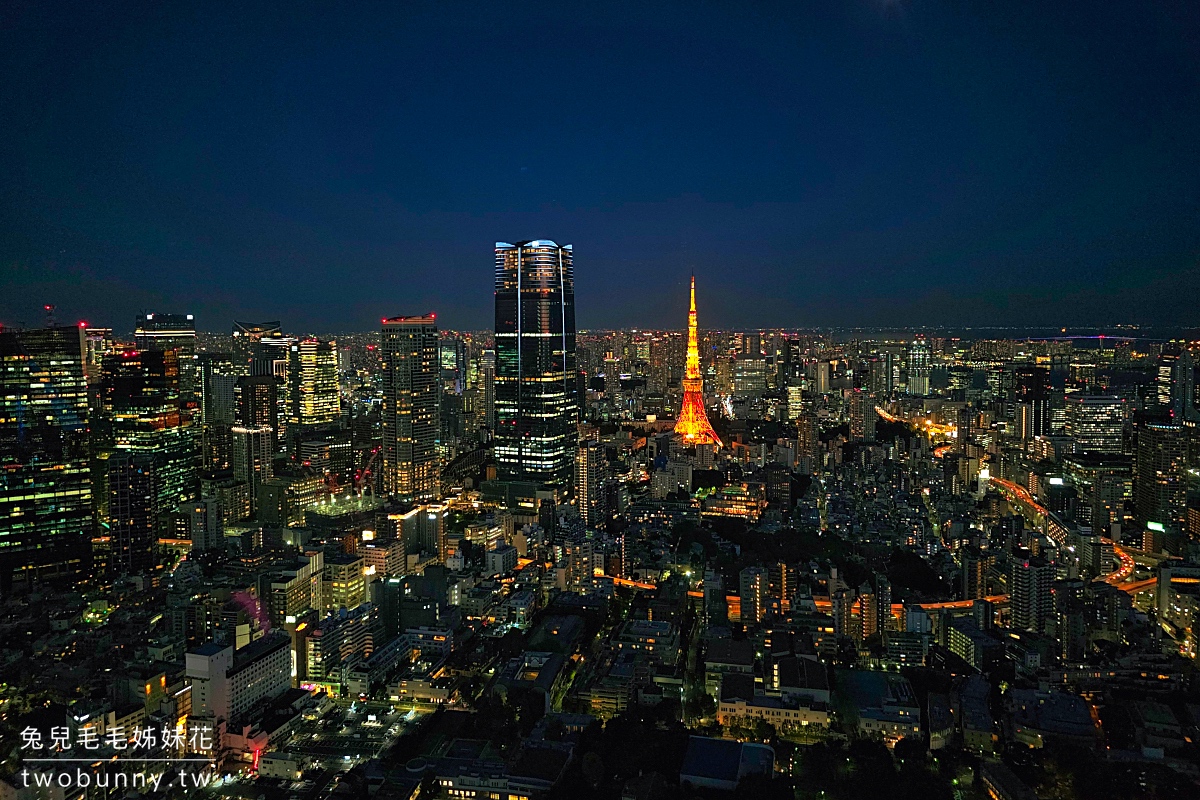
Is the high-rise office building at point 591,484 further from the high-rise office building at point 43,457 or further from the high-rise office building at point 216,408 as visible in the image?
the high-rise office building at point 216,408

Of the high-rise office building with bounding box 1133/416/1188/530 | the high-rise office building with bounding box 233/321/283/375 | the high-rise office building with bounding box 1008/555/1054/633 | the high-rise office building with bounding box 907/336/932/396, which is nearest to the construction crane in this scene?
the high-rise office building with bounding box 233/321/283/375

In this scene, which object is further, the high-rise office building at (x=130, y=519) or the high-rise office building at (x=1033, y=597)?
the high-rise office building at (x=130, y=519)

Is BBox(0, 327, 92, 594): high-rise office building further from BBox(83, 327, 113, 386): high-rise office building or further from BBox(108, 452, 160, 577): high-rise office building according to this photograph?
BBox(83, 327, 113, 386): high-rise office building

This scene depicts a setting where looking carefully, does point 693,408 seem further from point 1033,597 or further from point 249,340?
point 249,340

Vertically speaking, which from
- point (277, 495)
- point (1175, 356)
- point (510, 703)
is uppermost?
point (1175, 356)

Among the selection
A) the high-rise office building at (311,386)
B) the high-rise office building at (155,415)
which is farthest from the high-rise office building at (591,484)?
the high-rise office building at (311,386)

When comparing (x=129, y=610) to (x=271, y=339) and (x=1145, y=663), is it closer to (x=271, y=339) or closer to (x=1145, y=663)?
(x=1145, y=663)

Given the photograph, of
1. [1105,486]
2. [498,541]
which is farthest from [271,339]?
[1105,486]
